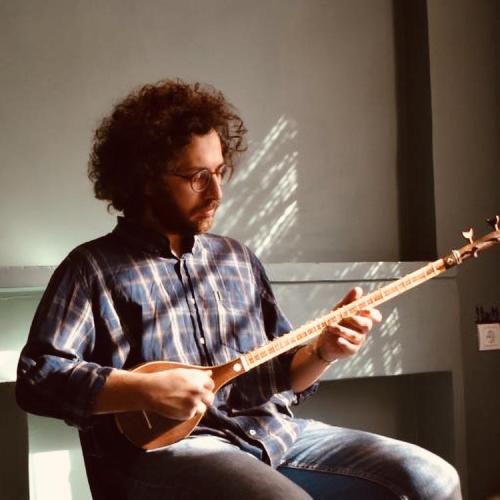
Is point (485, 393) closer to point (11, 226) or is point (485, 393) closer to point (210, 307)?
point (210, 307)

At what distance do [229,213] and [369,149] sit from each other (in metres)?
0.58

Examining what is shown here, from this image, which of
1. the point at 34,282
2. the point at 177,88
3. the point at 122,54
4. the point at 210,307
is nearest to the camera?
the point at 210,307

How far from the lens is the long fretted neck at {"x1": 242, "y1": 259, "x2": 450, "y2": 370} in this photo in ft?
4.34

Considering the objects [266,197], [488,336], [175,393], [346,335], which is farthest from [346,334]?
[488,336]

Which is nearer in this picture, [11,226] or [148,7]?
[11,226]

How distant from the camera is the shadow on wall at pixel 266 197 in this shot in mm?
2318

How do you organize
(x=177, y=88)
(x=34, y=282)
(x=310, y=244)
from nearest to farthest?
(x=177, y=88)
(x=34, y=282)
(x=310, y=244)

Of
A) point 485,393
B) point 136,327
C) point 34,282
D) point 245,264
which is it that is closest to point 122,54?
point 34,282

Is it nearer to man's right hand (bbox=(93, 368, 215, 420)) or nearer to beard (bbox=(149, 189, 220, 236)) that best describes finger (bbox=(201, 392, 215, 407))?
man's right hand (bbox=(93, 368, 215, 420))

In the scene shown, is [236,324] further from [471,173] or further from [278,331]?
[471,173]

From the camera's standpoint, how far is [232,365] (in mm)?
1286

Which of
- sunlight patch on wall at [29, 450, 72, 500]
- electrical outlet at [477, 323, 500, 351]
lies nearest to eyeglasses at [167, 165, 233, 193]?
sunlight patch on wall at [29, 450, 72, 500]

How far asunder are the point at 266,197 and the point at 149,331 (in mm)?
1113

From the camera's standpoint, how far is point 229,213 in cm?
231
